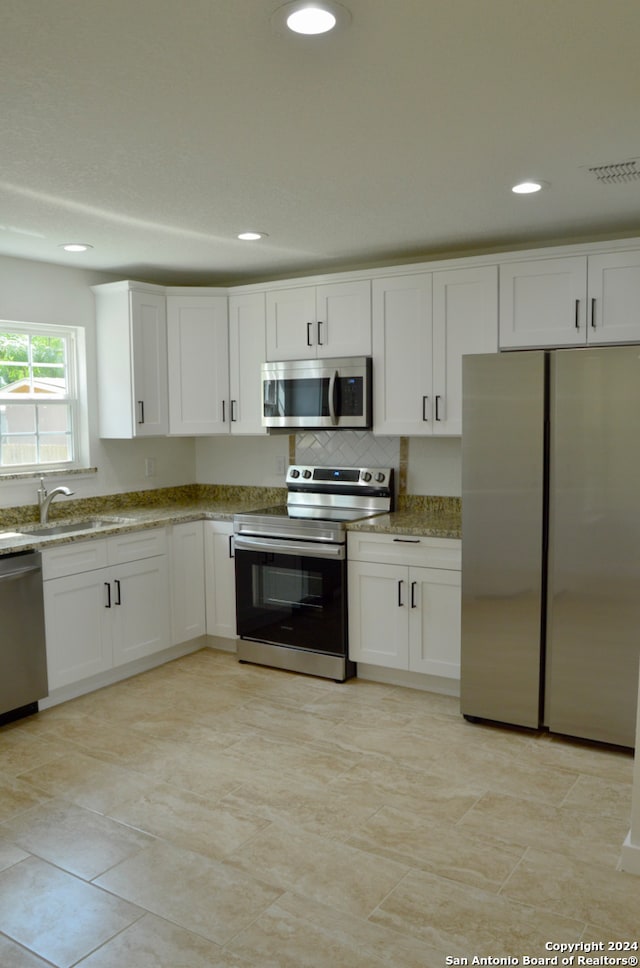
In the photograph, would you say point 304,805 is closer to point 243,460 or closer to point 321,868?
point 321,868

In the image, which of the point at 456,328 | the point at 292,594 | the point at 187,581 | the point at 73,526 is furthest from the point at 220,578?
the point at 456,328

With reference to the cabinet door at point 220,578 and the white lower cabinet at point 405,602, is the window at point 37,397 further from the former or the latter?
the white lower cabinet at point 405,602

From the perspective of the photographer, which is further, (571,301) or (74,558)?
(74,558)

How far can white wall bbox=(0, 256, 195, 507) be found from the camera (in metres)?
4.27

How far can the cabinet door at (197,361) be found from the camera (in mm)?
4762

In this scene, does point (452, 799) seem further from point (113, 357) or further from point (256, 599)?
point (113, 357)

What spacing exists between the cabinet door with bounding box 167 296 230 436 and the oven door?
88 cm

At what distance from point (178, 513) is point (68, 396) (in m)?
1.00

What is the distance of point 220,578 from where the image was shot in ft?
15.4

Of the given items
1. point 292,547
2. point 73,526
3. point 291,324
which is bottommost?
point 292,547

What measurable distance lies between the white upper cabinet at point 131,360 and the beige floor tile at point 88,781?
204 cm

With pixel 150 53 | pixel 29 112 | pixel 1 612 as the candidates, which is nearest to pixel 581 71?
pixel 150 53

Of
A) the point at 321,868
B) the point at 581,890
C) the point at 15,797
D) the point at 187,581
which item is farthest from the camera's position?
the point at 187,581

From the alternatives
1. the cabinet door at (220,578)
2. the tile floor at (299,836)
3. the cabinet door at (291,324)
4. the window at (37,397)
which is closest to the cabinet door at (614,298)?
the cabinet door at (291,324)
